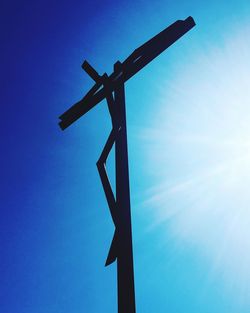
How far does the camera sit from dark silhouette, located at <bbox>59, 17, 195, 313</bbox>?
7.67 feet

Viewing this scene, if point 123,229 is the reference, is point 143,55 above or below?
above

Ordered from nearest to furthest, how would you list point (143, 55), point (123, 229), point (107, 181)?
point (123, 229) < point (107, 181) < point (143, 55)

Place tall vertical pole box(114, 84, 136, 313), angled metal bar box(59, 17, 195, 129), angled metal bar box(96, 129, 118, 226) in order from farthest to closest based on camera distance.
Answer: angled metal bar box(59, 17, 195, 129) → angled metal bar box(96, 129, 118, 226) → tall vertical pole box(114, 84, 136, 313)

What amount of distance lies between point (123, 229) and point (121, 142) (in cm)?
86

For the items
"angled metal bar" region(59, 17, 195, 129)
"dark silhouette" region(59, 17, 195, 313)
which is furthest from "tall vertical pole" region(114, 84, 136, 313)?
"angled metal bar" region(59, 17, 195, 129)

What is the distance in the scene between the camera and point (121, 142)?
118 inches

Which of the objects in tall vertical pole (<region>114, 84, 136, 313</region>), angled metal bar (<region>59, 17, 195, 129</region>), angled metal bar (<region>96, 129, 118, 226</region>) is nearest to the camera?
tall vertical pole (<region>114, 84, 136, 313</region>)

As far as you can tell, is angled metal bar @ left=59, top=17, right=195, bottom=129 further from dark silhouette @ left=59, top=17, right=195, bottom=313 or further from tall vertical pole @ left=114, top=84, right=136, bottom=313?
tall vertical pole @ left=114, top=84, right=136, bottom=313

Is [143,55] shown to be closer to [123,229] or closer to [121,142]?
[121,142]

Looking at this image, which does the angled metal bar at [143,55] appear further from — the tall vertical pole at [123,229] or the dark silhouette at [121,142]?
the tall vertical pole at [123,229]

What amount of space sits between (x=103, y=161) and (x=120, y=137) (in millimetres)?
289

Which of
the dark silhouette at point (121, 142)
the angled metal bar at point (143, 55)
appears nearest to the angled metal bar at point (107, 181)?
the dark silhouette at point (121, 142)

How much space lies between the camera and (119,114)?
3213 mm

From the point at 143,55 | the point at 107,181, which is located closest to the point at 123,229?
the point at 107,181
